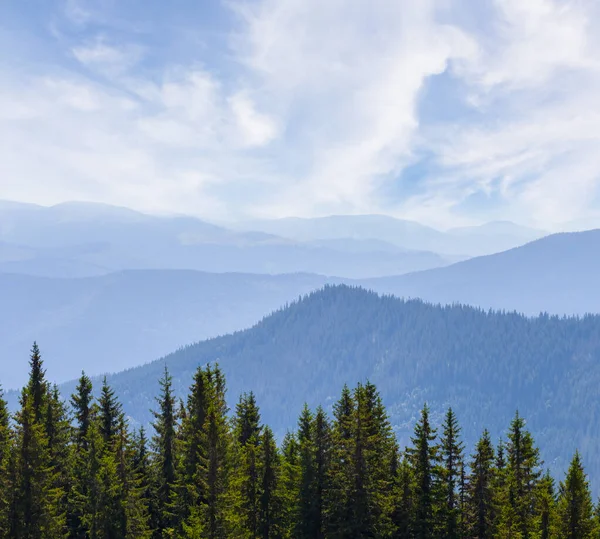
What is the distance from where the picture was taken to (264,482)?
1768 inches

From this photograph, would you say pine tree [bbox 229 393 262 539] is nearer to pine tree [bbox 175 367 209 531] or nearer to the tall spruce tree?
pine tree [bbox 175 367 209 531]

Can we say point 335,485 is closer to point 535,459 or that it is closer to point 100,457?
point 100,457

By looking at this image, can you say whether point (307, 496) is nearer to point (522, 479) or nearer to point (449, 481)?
point (449, 481)

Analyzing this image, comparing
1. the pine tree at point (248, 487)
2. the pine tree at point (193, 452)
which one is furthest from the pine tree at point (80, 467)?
the pine tree at point (248, 487)

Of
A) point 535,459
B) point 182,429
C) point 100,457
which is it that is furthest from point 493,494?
point 100,457

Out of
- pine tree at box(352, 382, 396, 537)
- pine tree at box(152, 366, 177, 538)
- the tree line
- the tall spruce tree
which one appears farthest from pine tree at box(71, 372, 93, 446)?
the tall spruce tree

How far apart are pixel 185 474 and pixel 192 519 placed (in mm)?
8489

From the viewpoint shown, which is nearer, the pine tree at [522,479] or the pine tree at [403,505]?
the pine tree at [403,505]

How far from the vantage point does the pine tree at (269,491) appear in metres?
44.9

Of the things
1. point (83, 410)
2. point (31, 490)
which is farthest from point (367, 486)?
point (83, 410)

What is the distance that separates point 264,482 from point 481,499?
14987 mm

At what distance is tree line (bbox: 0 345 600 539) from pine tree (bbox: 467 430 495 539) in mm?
70

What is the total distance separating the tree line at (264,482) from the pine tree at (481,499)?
0.23 feet

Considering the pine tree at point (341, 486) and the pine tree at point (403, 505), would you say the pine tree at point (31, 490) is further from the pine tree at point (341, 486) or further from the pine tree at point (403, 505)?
the pine tree at point (403, 505)
